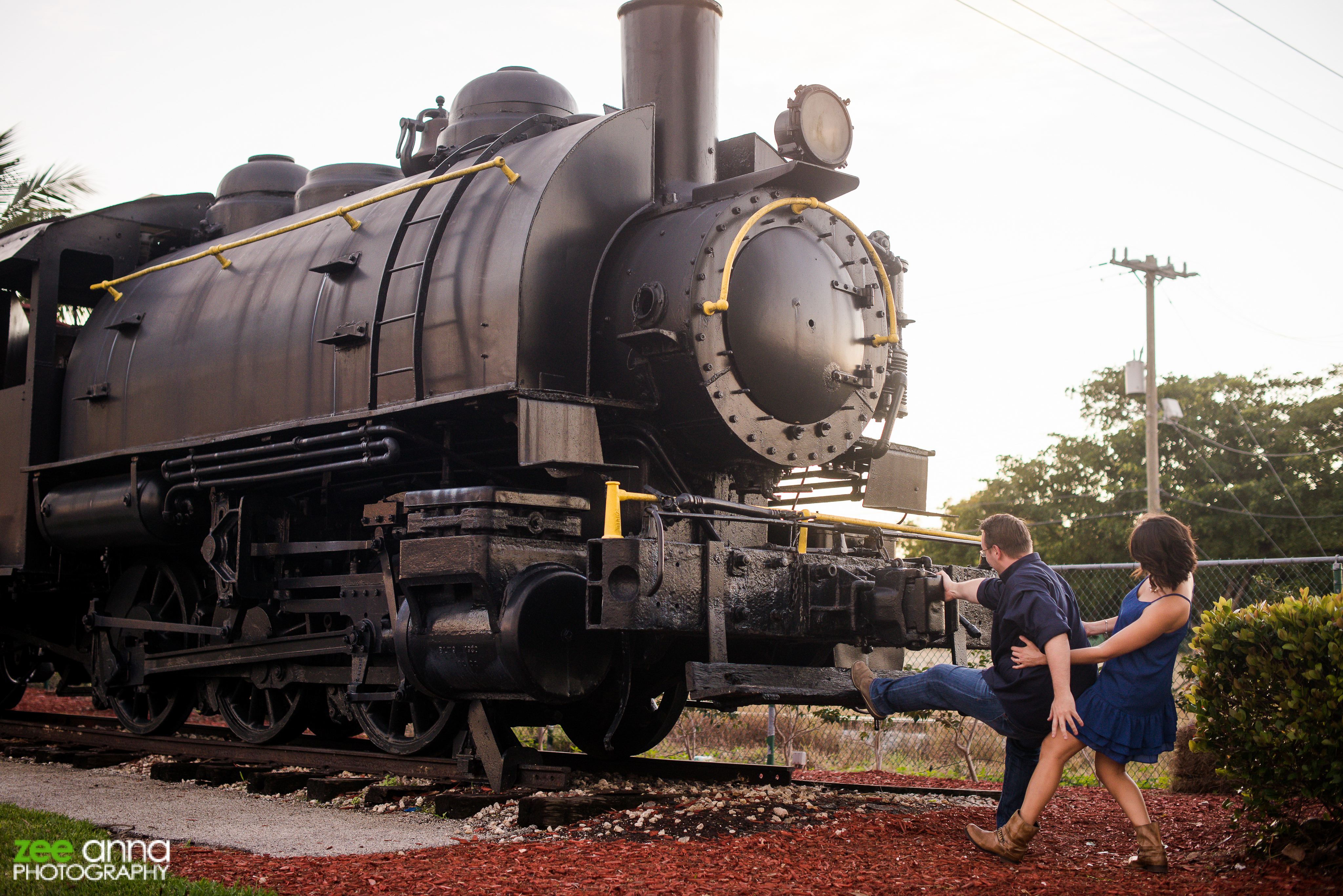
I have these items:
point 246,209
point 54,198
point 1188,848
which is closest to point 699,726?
point 246,209

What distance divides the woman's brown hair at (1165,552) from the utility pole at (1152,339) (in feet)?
66.4

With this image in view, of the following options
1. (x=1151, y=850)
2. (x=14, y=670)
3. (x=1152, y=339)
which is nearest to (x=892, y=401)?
(x=1151, y=850)

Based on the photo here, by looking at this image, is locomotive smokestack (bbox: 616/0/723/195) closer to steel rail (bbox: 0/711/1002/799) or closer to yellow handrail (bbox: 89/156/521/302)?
yellow handrail (bbox: 89/156/521/302)

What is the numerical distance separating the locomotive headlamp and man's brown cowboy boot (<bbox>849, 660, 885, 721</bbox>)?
9.08 feet

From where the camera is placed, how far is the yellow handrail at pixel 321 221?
6.36m

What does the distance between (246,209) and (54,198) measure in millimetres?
8468

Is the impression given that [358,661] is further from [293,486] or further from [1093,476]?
[1093,476]

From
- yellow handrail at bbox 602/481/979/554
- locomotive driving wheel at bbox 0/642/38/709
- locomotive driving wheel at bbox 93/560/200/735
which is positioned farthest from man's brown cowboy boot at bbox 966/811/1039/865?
locomotive driving wheel at bbox 0/642/38/709

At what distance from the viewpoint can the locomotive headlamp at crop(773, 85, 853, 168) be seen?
6598 millimetres

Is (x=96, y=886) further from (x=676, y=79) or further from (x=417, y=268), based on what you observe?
(x=676, y=79)

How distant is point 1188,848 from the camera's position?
493 cm

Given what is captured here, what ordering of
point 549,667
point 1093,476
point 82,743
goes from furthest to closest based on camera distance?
point 1093,476, point 82,743, point 549,667

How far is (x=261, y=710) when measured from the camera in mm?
8273

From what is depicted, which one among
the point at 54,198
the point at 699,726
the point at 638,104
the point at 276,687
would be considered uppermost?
the point at 54,198
